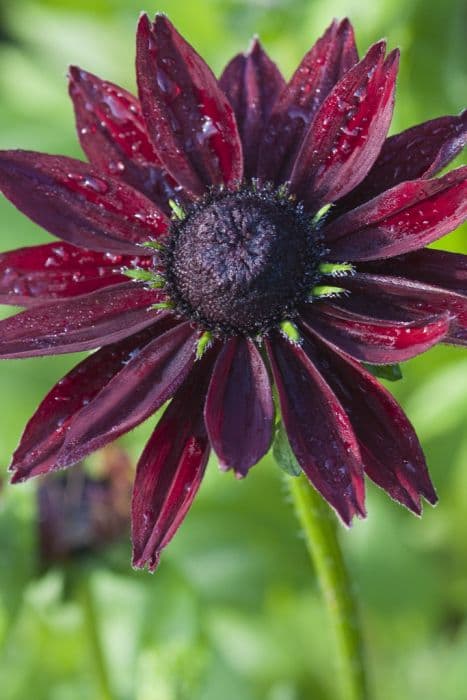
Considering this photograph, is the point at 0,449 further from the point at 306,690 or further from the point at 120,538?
the point at 306,690

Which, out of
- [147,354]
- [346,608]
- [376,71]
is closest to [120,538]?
[346,608]

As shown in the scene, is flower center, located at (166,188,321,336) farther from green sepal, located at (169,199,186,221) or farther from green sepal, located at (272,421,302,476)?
green sepal, located at (272,421,302,476)

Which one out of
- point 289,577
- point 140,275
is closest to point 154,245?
point 140,275

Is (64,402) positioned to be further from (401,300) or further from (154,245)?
(401,300)

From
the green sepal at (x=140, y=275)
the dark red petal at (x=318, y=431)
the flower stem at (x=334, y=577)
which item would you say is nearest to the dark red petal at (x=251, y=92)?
the green sepal at (x=140, y=275)

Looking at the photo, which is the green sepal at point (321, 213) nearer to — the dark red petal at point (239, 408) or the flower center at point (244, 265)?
the flower center at point (244, 265)

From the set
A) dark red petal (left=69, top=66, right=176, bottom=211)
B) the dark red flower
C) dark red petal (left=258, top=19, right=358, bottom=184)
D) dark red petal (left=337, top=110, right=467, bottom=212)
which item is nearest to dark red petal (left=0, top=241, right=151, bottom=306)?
dark red petal (left=69, top=66, right=176, bottom=211)

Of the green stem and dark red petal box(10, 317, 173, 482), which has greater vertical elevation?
dark red petal box(10, 317, 173, 482)
